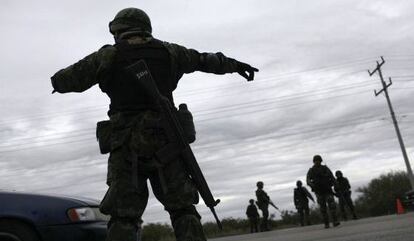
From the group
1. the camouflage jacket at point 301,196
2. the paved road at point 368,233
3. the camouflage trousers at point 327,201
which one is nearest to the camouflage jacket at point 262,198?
the camouflage jacket at point 301,196

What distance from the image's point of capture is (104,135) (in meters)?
3.50

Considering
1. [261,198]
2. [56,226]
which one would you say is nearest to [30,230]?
[56,226]

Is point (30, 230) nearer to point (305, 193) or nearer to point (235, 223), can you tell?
point (305, 193)

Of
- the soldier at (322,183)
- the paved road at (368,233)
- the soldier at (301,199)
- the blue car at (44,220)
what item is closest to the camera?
the blue car at (44,220)

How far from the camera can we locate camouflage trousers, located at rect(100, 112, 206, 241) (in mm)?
3328

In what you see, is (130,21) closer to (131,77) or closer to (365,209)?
(131,77)

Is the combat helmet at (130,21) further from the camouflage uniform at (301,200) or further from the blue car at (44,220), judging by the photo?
the camouflage uniform at (301,200)

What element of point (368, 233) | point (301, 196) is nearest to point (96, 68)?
point (368, 233)

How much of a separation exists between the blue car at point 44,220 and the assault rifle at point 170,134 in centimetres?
153

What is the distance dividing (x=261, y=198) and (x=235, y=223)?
11051mm

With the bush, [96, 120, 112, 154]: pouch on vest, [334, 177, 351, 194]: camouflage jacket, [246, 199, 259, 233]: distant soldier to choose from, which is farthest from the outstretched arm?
the bush

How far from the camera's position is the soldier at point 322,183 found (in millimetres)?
13797

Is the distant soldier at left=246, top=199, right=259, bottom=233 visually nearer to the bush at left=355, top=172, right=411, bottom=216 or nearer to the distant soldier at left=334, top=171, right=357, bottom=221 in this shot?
the distant soldier at left=334, top=171, right=357, bottom=221

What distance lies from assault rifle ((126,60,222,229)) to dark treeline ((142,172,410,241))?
19.9m
